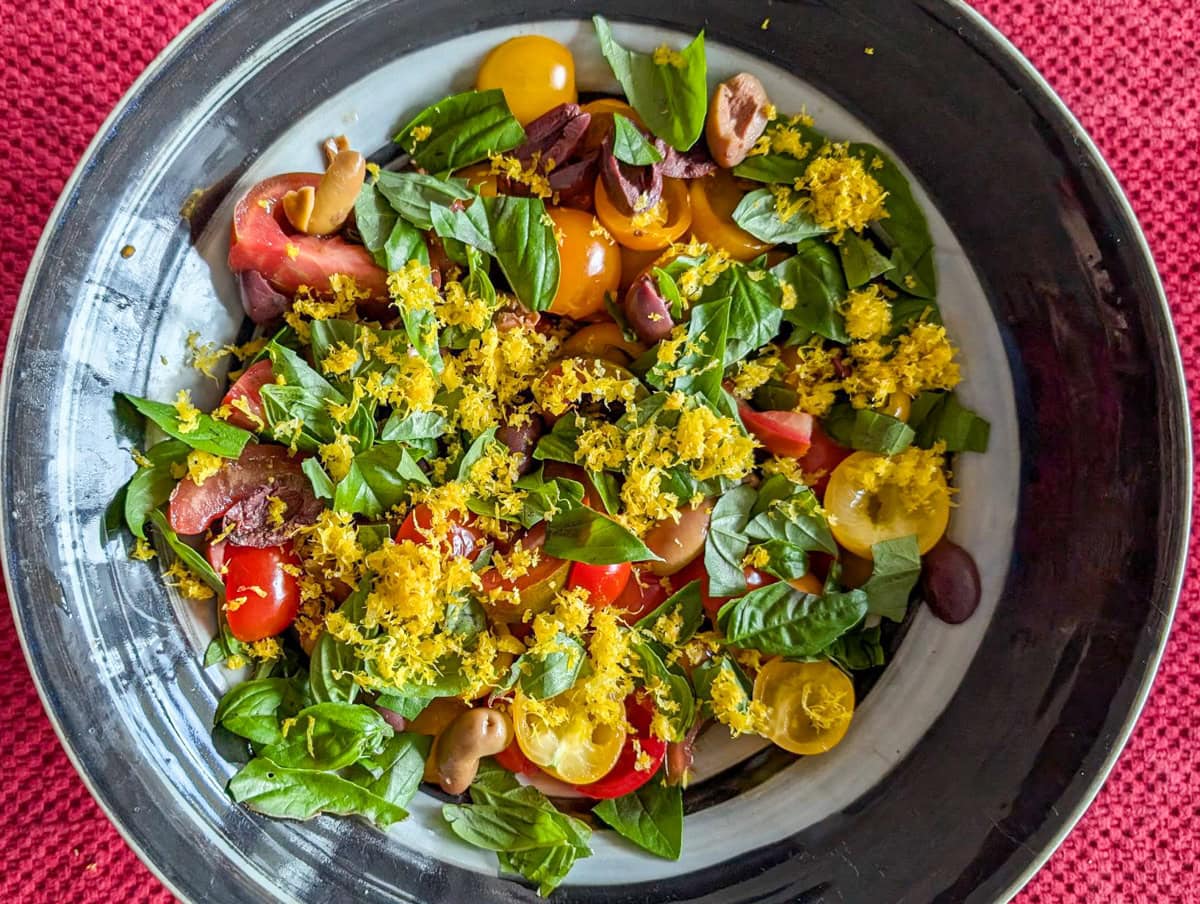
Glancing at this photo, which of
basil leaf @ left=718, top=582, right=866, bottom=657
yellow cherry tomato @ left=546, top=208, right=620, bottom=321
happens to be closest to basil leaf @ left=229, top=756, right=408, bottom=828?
basil leaf @ left=718, top=582, right=866, bottom=657

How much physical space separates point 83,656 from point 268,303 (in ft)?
1.26

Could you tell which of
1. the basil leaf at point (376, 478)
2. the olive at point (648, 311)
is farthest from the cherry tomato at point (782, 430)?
the basil leaf at point (376, 478)

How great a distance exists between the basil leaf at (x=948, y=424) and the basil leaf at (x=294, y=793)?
69 cm

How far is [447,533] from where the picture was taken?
1.00 metres

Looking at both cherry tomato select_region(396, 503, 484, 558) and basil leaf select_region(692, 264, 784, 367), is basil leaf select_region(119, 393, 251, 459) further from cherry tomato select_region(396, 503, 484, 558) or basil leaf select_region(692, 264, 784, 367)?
basil leaf select_region(692, 264, 784, 367)

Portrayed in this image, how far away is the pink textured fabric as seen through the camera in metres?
1.21

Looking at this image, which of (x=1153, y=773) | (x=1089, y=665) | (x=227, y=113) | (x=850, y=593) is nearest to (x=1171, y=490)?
(x=1089, y=665)

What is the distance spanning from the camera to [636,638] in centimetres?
103

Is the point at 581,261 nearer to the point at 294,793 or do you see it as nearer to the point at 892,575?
the point at 892,575

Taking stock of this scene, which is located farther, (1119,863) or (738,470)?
(1119,863)

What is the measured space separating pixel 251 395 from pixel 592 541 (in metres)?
0.37

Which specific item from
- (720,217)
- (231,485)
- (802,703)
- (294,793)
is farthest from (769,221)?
(294,793)

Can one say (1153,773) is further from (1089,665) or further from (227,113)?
(227,113)

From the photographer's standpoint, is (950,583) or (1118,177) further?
(1118,177)
